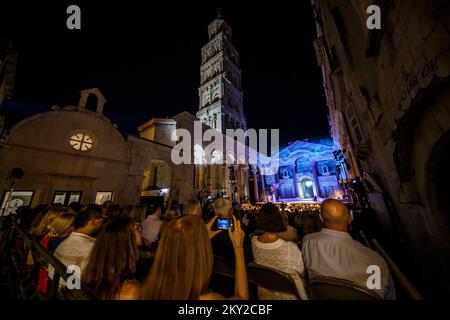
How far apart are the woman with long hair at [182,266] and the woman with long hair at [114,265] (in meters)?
0.46

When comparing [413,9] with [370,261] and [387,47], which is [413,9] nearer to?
[387,47]

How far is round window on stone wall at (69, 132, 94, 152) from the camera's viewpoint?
1171 centimetres

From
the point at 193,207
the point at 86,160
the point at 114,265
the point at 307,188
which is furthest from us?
the point at 307,188

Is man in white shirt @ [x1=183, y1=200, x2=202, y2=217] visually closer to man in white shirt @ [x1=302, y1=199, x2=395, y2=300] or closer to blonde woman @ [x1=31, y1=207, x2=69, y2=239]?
man in white shirt @ [x1=302, y1=199, x2=395, y2=300]

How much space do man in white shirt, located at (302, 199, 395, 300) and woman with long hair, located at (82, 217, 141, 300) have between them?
7.04 ft

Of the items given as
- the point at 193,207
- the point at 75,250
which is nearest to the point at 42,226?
the point at 75,250

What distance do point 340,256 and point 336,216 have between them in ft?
1.61

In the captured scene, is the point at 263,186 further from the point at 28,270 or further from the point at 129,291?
the point at 129,291

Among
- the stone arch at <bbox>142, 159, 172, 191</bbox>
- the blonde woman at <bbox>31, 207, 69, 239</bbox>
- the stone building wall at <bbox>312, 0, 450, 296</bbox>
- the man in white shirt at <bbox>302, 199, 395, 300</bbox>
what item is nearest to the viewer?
the man in white shirt at <bbox>302, 199, 395, 300</bbox>

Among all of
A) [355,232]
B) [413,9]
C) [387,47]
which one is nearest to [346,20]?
[387,47]

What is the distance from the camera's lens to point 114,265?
167 centimetres

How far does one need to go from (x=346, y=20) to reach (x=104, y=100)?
1691 centimetres

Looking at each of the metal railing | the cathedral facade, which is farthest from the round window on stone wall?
the metal railing

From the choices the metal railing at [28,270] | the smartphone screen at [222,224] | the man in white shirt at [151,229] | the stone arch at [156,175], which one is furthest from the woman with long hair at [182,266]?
the stone arch at [156,175]
